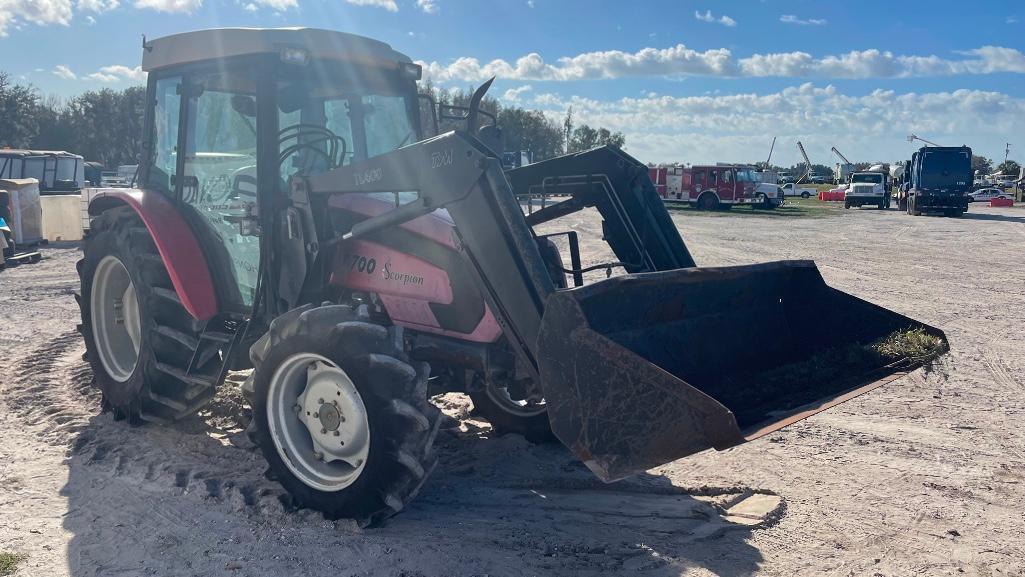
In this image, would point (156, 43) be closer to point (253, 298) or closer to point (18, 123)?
point (253, 298)

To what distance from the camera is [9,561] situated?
3.88 metres

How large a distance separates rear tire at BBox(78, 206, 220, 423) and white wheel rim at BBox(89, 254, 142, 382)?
0.01 m

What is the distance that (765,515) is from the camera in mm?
4324

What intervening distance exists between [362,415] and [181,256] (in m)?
1.96

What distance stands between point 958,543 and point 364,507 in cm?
289

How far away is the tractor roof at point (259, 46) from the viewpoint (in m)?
4.68

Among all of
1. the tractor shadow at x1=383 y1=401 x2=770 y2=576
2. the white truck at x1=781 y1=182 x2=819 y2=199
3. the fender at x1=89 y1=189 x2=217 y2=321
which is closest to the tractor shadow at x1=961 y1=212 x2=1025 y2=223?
the white truck at x1=781 y1=182 x2=819 y2=199

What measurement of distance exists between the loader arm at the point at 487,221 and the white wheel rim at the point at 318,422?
0.86 metres

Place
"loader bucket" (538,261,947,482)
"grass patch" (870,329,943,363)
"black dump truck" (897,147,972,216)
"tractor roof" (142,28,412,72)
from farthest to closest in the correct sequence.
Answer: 1. "black dump truck" (897,147,972,216)
2. "tractor roof" (142,28,412,72)
3. "grass patch" (870,329,943,363)
4. "loader bucket" (538,261,947,482)

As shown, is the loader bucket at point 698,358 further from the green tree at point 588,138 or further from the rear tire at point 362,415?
the green tree at point 588,138

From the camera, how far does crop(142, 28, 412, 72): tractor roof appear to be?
15.4 feet

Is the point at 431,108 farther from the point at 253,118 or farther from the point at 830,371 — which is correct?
the point at 830,371

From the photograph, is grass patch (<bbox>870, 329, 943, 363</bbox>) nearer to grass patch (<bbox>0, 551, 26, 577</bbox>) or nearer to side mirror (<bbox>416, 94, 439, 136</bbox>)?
side mirror (<bbox>416, 94, 439, 136</bbox>)

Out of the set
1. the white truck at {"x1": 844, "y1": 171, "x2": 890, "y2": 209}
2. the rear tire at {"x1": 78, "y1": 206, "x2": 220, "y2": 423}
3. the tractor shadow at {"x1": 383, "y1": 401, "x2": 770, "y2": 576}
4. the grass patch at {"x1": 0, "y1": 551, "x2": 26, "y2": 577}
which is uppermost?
the white truck at {"x1": 844, "y1": 171, "x2": 890, "y2": 209}
